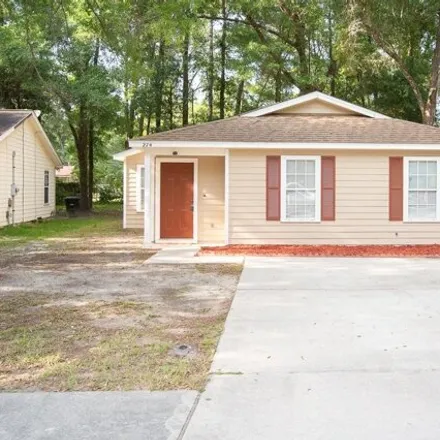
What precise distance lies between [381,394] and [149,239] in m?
9.93

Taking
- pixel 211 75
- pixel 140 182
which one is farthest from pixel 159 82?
pixel 140 182

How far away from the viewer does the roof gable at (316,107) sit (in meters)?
15.0

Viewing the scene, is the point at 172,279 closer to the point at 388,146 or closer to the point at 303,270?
the point at 303,270

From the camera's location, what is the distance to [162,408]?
3.38m

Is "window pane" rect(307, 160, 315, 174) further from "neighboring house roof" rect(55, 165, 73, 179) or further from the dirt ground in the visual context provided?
"neighboring house roof" rect(55, 165, 73, 179)

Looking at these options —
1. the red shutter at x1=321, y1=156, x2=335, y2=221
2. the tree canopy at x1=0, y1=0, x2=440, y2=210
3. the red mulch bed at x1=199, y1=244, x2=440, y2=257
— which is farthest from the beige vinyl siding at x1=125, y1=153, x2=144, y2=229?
the red shutter at x1=321, y1=156, x2=335, y2=221

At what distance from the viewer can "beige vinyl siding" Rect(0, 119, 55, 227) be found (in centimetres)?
1831

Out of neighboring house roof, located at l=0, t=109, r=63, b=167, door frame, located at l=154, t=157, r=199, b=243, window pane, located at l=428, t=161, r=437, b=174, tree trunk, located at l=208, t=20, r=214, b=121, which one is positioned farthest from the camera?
tree trunk, located at l=208, t=20, r=214, b=121

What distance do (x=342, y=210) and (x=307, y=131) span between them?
220 cm

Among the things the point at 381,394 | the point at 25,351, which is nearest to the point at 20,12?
the point at 25,351


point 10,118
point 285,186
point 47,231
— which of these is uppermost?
point 10,118

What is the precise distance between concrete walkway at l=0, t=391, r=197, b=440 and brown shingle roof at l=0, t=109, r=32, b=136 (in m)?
15.9

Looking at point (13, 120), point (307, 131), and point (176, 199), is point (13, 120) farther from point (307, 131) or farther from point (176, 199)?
point (307, 131)

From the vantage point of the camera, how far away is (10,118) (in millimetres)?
19375
